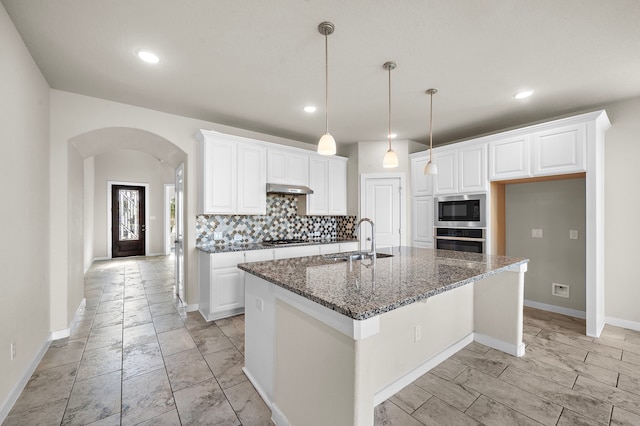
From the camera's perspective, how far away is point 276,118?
386cm

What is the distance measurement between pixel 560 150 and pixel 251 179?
12.5 feet

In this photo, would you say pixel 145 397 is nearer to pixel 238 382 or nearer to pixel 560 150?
pixel 238 382

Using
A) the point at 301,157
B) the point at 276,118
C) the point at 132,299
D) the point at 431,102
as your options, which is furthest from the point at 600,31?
the point at 132,299

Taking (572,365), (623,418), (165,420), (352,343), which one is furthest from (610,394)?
(165,420)

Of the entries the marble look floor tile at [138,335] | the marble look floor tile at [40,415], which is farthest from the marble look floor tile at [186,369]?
the marble look floor tile at [40,415]

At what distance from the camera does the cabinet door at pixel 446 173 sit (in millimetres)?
4137

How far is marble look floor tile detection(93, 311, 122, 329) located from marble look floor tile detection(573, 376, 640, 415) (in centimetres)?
453

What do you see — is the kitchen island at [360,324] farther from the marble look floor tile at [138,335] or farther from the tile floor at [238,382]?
the marble look floor tile at [138,335]

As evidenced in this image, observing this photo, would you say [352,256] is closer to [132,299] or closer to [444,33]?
[444,33]

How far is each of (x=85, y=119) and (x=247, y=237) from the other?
2.40m

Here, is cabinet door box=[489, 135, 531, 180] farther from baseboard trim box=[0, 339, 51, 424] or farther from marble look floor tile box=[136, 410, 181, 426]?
baseboard trim box=[0, 339, 51, 424]

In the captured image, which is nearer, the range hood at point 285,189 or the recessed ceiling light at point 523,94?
the recessed ceiling light at point 523,94

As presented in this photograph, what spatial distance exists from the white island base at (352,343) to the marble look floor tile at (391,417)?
0.06 m

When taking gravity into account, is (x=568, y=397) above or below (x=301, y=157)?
below
